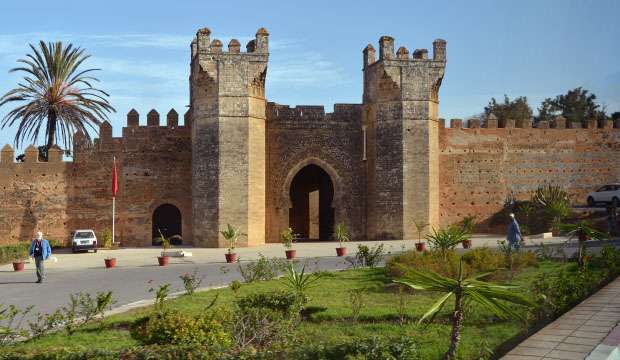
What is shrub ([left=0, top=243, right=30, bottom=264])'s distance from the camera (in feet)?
78.9

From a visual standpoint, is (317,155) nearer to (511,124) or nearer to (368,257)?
(511,124)

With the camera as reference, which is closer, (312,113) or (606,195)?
(312,113)

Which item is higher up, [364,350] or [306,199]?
[306,199]

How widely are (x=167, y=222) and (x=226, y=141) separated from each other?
5.85 m

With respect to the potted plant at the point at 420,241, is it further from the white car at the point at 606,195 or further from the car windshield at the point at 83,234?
the car windshield at the point at 83,234

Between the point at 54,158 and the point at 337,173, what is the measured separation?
12137 millimetres

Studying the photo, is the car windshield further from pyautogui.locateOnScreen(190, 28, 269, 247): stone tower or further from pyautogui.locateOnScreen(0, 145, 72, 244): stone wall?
pyautogui.locateOnScreen(190, 28, 269, 247): stone tower

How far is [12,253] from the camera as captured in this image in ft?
80.5

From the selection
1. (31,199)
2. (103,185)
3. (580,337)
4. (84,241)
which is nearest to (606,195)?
(103,185)

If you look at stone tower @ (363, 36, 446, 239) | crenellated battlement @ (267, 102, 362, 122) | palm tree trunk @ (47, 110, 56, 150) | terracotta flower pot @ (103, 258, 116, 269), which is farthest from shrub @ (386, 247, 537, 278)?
palm tree trunk @ (47, 110, 56, 150)

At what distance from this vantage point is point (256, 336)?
27.7 ft

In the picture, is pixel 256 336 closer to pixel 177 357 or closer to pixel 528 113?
pixel 177 357

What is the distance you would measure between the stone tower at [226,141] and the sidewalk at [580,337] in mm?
17944

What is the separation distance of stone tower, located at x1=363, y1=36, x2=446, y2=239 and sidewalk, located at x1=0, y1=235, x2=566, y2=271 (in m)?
1.21
